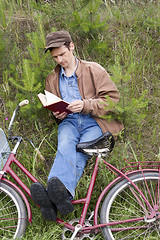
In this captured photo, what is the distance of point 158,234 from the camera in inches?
99.3

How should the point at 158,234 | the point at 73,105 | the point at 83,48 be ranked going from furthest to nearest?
1. the point at 83,48
2. the point at 73,105
3. the point at 158,234

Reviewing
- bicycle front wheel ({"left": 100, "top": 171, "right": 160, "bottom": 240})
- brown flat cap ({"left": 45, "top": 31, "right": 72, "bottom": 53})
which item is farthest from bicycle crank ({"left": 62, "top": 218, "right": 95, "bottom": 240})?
brown flat cap ({"left": 45, "top": 31, "right": 72, "bottom": 53})

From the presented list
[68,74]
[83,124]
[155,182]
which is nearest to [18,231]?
[83,124]

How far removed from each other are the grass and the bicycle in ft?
0.57

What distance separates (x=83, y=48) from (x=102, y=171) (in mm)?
2143

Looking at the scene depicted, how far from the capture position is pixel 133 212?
269 centimetres

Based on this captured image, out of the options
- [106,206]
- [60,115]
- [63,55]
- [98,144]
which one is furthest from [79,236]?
[63,55]

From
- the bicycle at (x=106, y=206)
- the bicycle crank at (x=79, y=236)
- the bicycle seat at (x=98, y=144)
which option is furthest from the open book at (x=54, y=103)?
the bicycle crank at (x=79, y=236)

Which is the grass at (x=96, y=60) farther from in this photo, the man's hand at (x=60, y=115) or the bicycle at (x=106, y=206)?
the man's hand at (x=60, y=115)

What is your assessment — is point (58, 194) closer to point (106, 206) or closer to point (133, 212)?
point (106, 206)

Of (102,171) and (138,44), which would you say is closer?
(102,171)

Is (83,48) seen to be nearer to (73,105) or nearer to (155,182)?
(73,105)

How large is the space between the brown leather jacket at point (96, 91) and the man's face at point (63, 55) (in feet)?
0.48

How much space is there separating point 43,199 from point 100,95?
1248 millimetres
